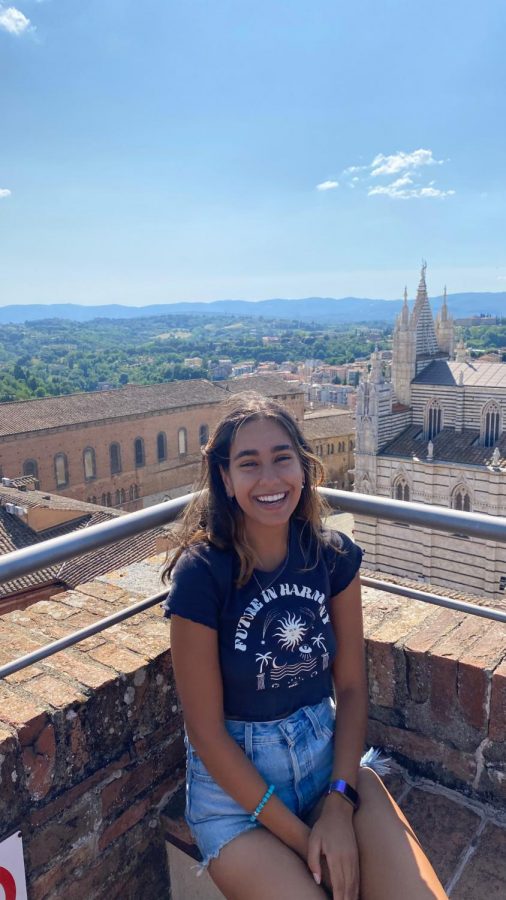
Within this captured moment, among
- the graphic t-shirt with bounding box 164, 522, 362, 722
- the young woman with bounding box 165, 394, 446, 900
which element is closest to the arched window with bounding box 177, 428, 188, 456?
the young woman with bounding box 165, 394, 446, 900

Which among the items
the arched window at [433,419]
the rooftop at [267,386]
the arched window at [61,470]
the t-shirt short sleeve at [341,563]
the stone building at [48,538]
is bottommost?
the arched window at [61,470]

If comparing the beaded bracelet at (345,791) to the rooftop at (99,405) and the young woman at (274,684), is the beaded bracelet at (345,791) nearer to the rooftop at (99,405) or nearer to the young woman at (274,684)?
the young woman at (274,684)

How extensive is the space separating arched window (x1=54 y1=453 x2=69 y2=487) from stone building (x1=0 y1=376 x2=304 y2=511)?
0.17ft

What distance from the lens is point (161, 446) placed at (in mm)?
41625

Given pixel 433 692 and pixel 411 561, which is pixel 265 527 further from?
pixel 411 561

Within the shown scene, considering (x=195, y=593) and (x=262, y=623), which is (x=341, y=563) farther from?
(x=195, y=593)

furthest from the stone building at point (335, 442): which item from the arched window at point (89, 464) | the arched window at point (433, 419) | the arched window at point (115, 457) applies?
the arched window at point (433, 419)

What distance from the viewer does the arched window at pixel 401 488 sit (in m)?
25.3

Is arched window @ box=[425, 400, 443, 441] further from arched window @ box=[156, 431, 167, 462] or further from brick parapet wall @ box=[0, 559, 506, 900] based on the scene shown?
brick parapet wall @ box=[0, 559, 506, 900]

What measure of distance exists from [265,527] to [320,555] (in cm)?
21

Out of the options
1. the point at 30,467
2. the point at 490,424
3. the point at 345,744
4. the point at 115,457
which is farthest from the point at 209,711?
the point at 115,457

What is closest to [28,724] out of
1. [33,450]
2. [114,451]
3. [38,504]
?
[38,504]

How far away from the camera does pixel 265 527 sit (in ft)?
7.38

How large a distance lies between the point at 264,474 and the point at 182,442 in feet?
134
